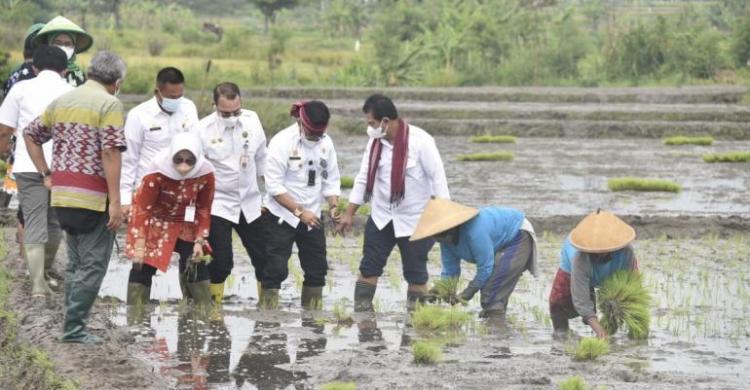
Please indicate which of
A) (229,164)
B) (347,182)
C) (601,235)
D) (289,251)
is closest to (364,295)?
(289,251)

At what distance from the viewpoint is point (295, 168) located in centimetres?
912

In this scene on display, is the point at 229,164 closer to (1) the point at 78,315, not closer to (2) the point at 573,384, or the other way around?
(1) the point at 78,315

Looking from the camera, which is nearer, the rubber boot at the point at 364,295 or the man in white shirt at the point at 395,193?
the man in white shirt at the point at 395,193

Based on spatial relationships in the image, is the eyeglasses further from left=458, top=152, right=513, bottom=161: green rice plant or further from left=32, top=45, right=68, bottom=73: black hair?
left=458, top=152, right=513, bottom=161: green rice plant

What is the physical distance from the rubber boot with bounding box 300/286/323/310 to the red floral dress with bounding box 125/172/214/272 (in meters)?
1.35

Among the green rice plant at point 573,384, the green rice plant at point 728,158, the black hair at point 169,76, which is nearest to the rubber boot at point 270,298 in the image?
the black hair at point 169,76

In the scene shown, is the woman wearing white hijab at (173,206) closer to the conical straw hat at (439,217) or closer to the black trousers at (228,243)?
the black trousers at (228,243)

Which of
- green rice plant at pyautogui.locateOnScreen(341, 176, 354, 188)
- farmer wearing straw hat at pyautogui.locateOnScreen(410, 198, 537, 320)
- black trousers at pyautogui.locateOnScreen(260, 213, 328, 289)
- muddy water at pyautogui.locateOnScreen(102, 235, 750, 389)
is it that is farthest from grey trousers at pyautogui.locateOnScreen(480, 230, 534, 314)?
green rice plant at pyautogui.locateOnScreen(341, 176, 354, 188)

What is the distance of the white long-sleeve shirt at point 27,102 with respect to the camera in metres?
8.55

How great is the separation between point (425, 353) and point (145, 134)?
2.48 m

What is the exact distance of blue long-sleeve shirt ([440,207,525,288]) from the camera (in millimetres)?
8641

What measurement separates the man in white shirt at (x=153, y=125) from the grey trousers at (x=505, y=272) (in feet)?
7.23

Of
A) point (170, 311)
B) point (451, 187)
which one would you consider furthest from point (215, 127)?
point (451, 187)

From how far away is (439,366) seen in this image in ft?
23.9
